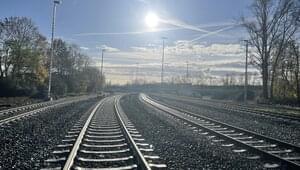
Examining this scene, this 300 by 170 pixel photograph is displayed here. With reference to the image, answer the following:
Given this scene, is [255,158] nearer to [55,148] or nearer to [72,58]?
[55,148]

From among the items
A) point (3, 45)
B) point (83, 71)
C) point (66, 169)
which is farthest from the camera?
point (83, 71)

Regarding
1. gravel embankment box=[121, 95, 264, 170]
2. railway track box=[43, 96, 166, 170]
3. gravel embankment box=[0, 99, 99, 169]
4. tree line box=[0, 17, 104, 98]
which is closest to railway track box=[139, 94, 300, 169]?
gravel embankment box=[121, 95, 264, 170]

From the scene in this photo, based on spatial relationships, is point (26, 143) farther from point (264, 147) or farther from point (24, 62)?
point (24, 62)

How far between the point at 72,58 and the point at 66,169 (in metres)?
84.6

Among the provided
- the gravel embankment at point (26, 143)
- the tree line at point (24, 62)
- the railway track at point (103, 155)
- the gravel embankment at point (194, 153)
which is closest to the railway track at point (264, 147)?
the gravel embankment at point (194, 153)

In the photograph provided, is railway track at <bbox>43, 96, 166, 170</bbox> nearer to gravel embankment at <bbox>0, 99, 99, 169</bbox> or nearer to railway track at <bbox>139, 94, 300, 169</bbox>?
gravel embankment at <bbox>0, 99, 99, 169</bbox>

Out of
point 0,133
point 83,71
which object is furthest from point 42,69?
point 0,133

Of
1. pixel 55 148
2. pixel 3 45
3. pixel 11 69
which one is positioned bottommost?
pixel 55 148

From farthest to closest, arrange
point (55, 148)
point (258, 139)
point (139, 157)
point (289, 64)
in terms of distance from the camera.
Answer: point (289, 64), point (258, 139), point (55, 148), point (139, 157)

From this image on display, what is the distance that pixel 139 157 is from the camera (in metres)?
8.48

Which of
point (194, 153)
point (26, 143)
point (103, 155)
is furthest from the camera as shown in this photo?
point (26, 143)

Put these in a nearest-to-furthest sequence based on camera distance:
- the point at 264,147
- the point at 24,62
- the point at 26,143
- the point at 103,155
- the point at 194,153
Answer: the point at 103,155
the point at 194,153
the point at 264,147
the point at 26,143
the point at 24,62

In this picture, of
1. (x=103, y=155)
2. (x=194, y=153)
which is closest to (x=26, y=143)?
(x=103, y=155)

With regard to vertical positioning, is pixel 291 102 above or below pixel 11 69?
below
